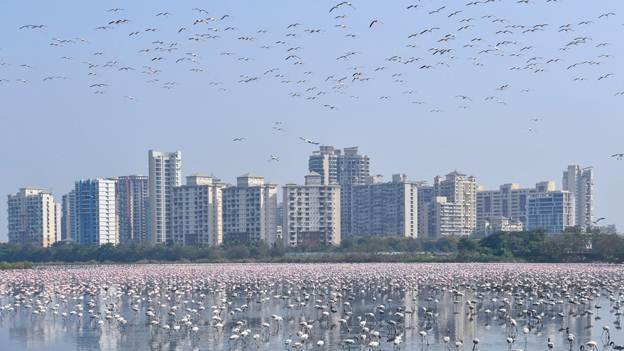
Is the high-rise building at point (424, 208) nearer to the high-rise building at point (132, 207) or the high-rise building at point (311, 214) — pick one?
the high-rise building at point (311, 214)

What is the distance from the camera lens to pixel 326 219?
119750 mm

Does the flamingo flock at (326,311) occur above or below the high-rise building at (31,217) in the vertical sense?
below

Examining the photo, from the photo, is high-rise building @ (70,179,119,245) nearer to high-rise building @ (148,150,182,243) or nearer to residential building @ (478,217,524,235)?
high-rise building @ (148,150,182,243)

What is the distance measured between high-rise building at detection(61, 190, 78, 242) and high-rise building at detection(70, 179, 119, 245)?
466 centimetres

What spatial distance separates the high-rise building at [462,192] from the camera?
144000mm

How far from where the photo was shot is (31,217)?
137375 mm

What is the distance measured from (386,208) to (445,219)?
7695 millimetres

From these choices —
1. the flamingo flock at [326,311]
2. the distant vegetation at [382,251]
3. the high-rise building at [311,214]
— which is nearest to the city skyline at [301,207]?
the high-rise building at [311,214]

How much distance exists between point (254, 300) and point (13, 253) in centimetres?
7272

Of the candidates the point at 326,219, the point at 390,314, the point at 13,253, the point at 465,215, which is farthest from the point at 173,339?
the point at 465,215

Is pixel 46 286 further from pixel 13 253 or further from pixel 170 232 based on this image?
pixel 170 232

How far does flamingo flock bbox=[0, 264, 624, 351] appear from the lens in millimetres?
25969

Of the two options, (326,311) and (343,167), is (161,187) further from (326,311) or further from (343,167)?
(326,311)

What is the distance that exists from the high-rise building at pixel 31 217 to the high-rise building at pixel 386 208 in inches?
1527
